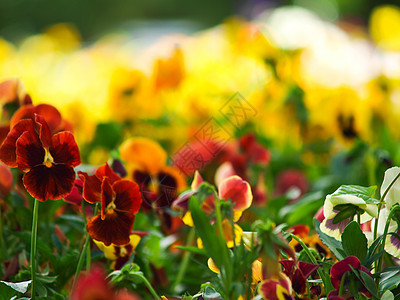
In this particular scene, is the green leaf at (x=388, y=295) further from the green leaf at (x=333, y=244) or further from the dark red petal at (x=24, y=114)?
the dark red petal at (x=24, y=114)

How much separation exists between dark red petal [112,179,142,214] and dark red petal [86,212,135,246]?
10 millimetres

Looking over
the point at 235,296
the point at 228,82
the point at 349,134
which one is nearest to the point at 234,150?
the point at 349,134

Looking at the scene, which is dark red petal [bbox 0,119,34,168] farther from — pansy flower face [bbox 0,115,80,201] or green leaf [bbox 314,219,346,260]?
green leaf [bbox 314,219,346,260]

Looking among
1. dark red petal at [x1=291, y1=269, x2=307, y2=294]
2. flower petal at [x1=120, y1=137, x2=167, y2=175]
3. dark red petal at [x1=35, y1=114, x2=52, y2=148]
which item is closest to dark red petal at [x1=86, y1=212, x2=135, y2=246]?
dark red petal at [x1=35, y1=114, x2=52, y2=148]

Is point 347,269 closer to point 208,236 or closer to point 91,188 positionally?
point 208,236

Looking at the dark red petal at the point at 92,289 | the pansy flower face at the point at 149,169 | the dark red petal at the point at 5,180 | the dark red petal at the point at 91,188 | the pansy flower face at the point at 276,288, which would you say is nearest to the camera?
the dark red petal at the point at 92,289

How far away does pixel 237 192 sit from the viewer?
0.78m

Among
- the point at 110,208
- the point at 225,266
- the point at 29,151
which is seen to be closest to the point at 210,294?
the point at 225,266

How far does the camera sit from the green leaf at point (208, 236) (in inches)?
25.6

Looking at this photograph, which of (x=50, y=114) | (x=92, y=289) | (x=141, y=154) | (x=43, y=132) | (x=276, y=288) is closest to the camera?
(x=92, y=289)

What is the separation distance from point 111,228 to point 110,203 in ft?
0.10

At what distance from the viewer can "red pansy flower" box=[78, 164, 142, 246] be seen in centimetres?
73

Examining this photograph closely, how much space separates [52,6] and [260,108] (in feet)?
30.9

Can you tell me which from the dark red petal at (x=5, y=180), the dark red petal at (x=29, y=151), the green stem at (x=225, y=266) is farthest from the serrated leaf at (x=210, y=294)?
the dark red petal at (x=5, y=180)
